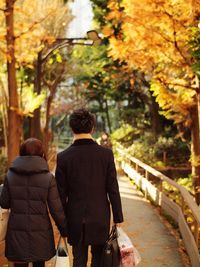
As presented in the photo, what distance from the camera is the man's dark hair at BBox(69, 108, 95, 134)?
4.12 meters

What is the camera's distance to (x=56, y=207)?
13.5 feet

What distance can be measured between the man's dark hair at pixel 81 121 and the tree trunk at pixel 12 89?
5942 millimetres

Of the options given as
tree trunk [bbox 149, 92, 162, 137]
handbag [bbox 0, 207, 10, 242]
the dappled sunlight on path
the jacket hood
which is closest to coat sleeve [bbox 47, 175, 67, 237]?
the jacket hood

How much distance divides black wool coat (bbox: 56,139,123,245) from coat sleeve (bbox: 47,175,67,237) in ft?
0.22

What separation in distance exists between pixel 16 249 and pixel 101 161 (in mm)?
1197

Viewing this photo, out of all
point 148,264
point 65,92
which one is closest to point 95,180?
point 148,264

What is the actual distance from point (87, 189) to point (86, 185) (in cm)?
4

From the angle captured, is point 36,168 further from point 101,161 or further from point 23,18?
point 23,18

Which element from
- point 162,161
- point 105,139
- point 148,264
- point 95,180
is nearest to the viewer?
point 95,180

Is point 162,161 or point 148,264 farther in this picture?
point 162,161

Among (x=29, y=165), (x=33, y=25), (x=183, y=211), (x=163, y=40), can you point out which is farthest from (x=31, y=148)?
(x=33, y=25)

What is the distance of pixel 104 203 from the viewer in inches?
164

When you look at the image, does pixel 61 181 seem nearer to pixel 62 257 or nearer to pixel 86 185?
pixel 86 185

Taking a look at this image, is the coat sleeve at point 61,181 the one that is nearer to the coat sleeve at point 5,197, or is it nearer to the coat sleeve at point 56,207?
the coat sleeve at point 56,207
